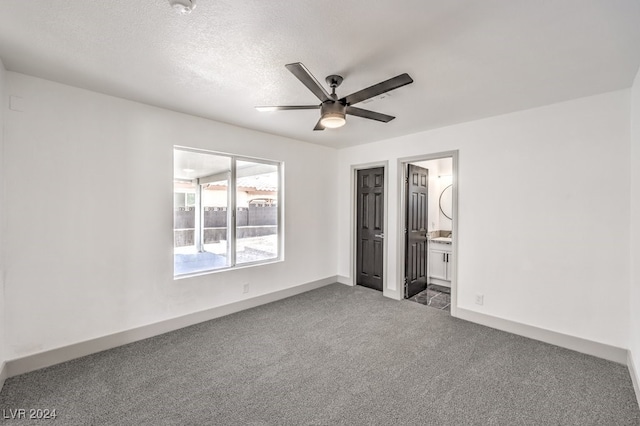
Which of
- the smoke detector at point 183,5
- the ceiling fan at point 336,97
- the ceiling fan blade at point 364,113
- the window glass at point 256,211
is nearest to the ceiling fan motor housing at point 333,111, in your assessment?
the ceiling fan at point 336,97

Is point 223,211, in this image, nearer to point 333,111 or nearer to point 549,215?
point 333,111

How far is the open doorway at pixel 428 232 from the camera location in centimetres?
450

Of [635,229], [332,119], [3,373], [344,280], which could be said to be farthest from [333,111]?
[344,280]

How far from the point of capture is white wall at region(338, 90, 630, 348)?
2.69 meters

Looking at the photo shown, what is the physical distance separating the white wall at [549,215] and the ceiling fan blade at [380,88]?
212cm

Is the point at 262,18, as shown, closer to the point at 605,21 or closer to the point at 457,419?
the point at 605,21

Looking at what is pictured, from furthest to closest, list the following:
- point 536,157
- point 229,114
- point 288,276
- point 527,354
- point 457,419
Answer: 1. point 288,276
2. point 229,114
3. point 536,157
4. point 527,354
5. point 457,419

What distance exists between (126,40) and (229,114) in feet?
4.90

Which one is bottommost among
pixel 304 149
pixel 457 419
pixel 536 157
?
pixel 457 419

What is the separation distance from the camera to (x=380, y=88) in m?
2.08

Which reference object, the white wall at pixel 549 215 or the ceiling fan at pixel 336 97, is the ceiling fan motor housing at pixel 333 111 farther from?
the white wall at pixel 549 215

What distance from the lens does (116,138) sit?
2902mm

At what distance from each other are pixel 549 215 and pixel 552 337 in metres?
1.32

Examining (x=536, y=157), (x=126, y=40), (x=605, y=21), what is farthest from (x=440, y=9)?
(x=536, y=157)
